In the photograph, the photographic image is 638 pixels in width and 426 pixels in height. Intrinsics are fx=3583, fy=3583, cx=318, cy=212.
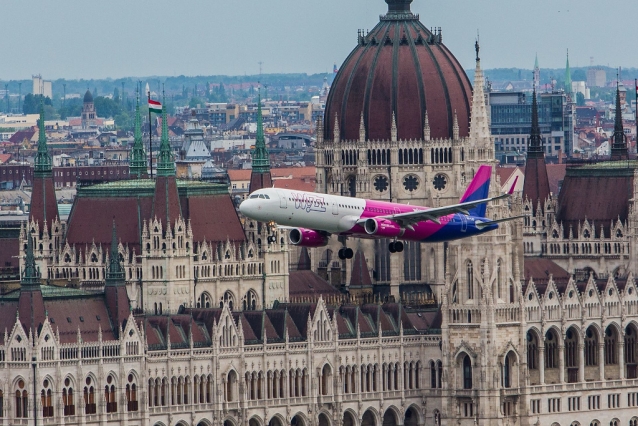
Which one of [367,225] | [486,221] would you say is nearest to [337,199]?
[367,225]

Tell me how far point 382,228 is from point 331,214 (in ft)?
10.3

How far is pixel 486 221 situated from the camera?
19375 centimetres

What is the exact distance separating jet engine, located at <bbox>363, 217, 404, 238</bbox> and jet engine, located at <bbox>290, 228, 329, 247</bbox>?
2818 millimetres

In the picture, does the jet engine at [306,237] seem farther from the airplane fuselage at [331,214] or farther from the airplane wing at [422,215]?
the airplane wing at [422,215]

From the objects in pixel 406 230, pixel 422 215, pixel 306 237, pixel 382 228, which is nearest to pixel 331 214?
pixel 306 237

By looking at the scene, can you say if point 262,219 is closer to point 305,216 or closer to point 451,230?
point 305,216

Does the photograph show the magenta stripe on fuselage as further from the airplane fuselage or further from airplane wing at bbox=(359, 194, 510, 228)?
airplane wing at bbox=(359, 194, 510, 228)

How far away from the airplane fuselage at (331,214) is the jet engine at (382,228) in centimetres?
11

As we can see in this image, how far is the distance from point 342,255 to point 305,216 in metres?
4.58

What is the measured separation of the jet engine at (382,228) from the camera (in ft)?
575

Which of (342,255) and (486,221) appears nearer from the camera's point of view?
(342,255)

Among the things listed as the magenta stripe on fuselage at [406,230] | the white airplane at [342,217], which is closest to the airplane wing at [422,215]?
the white airplane at [342,217]

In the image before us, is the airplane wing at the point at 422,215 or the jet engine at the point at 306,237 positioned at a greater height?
the airplane wing at the point at 422,215

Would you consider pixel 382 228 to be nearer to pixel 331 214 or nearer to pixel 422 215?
pixel 331 214
